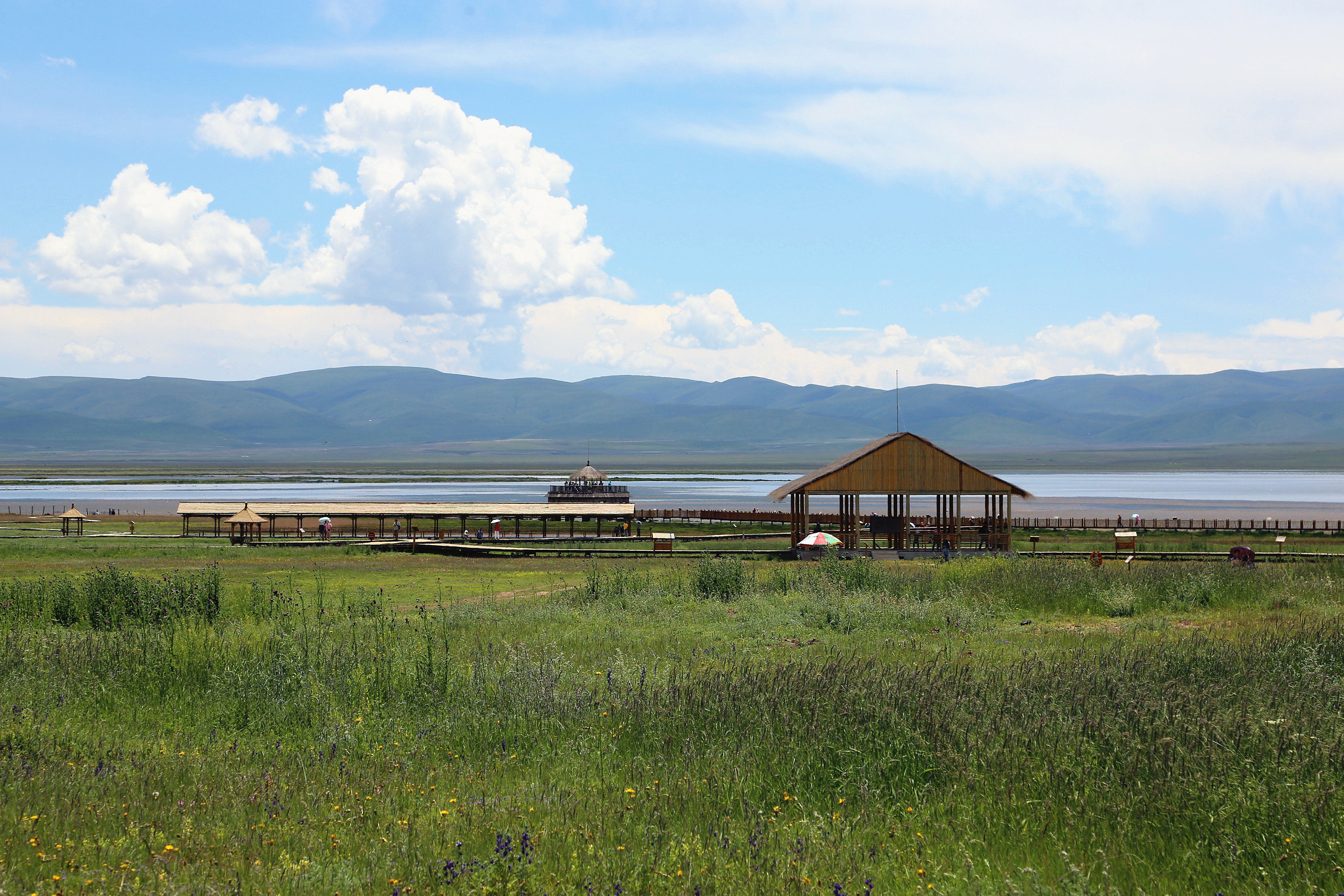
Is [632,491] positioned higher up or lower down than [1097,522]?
higher up

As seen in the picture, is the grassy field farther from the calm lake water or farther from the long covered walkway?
the calm lake water

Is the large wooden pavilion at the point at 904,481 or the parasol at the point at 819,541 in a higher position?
the large wooden pavilion at the point at 904,481

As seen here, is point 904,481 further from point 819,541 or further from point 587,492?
point 587,492

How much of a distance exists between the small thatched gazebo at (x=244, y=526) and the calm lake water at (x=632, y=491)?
4793cm

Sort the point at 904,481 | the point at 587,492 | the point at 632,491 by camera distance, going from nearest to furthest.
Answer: the point at 904,481, the point at 587,492, the point at 632,491

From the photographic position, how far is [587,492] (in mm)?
93188

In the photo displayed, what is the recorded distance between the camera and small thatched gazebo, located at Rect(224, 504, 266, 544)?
55.7 meters

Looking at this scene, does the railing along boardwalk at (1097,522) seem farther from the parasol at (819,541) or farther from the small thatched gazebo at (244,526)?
the small thatched gazebo at (244,526)

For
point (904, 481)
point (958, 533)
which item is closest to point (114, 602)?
point (904, 481)

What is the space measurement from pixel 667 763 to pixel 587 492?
3381 inches

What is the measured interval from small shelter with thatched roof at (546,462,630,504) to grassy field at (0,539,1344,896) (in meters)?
75.2

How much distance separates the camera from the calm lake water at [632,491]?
115m

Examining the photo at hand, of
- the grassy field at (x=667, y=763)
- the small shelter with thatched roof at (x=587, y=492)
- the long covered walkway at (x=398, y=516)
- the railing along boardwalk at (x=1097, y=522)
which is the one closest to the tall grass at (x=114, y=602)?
the grassy field at (x=667, y=763)

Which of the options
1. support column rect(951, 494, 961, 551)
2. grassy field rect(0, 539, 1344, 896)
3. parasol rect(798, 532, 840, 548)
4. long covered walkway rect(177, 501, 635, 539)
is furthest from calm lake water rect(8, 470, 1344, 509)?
grassy field rect(0, 539, 1344, 896)
